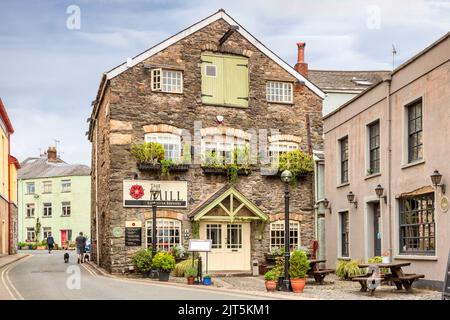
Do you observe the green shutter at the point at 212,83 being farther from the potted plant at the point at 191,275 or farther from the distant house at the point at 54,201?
the distant house at the point at 54,201

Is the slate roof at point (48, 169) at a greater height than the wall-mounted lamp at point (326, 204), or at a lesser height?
greater

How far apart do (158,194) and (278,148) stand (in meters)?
5.67

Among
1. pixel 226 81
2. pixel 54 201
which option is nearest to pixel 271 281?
pixel 226 81

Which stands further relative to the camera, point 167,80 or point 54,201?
point 54,201

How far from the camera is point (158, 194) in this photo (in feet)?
84.1

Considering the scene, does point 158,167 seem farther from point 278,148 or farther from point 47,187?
point 47,187

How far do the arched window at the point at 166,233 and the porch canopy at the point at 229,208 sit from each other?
748mm

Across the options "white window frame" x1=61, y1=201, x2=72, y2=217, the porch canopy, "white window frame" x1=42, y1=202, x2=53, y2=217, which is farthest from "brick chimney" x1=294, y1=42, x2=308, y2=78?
"white window frame" x1=42, y1=202, x2=53, y2=217

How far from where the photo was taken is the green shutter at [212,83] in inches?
1086

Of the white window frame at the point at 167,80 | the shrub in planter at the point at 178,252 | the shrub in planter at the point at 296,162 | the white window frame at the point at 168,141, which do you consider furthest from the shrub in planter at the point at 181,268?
the white window frame at the point at 167,80

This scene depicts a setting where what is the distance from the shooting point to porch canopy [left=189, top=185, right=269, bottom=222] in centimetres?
2647

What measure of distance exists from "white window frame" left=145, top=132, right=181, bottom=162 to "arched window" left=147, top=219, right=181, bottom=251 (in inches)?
94.7
